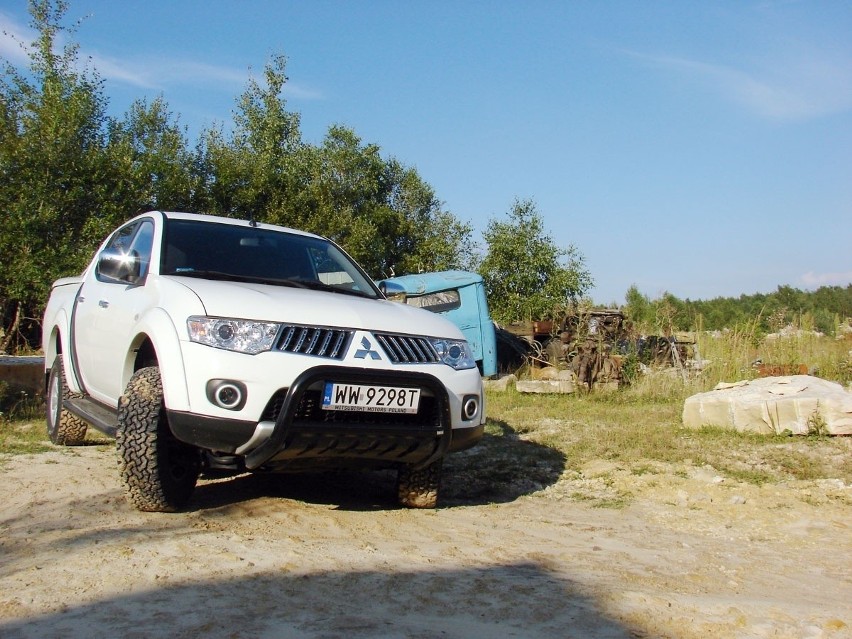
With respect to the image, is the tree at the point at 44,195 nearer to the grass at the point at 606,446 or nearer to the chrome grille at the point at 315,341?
the grass at the point at 606,446

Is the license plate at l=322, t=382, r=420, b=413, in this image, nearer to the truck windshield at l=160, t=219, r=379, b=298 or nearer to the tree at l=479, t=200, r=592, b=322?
the truck windshield at l=160, t=219, r=379, b=298

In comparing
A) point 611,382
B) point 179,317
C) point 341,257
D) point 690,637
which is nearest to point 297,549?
point 179,317

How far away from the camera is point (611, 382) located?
12266 mm

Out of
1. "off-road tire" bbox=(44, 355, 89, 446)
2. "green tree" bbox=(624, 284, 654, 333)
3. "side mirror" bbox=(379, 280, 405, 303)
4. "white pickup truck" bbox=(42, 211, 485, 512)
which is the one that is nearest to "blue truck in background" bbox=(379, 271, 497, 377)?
"green tree" bbox=(624, 284, 654, 333)

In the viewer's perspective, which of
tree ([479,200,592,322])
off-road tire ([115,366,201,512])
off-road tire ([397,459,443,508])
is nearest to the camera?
off-road tire ([115,366,201,512])

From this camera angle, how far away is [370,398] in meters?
4.12

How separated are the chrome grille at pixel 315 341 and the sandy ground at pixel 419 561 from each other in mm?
925

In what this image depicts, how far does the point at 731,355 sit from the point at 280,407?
357 inches

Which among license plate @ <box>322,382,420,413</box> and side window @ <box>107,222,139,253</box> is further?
side window @ <box>107,222,139,253</box>

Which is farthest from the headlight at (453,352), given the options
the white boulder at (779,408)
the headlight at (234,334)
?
the white boulder at (779,408)

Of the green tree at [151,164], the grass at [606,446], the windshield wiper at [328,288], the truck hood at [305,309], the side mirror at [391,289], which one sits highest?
the green tree at [151,164]

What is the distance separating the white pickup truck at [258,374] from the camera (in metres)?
3.96

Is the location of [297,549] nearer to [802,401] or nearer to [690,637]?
[690,637]

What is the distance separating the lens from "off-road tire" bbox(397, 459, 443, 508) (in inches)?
193
